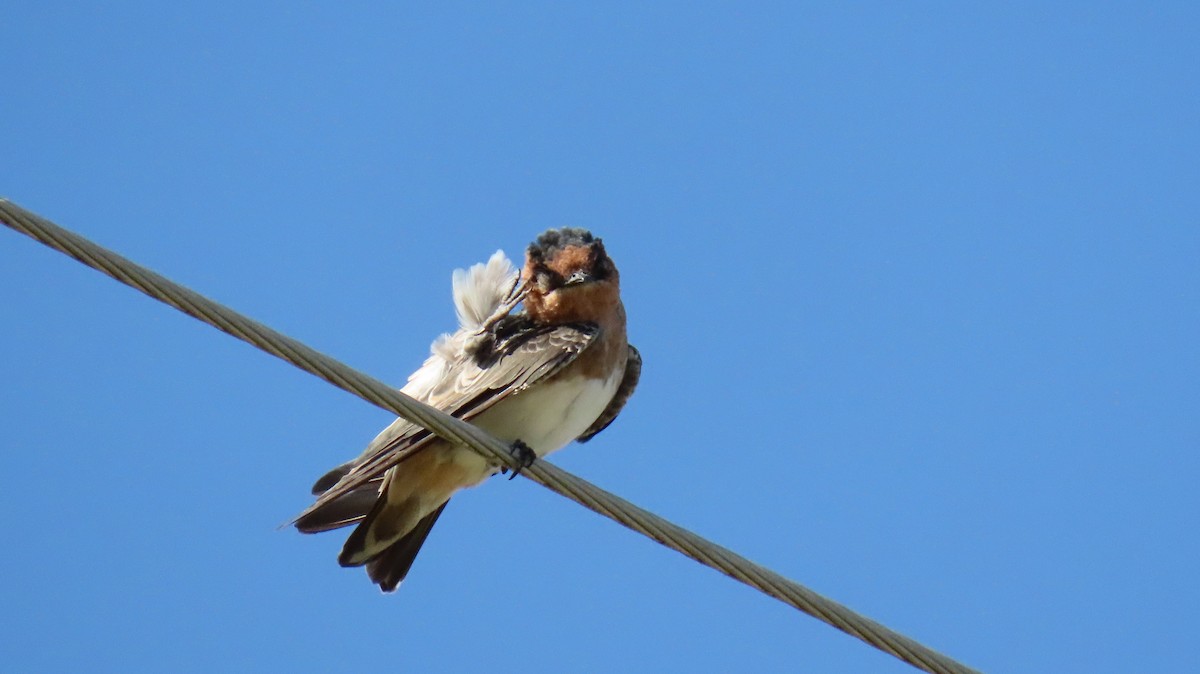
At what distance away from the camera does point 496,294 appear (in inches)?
357

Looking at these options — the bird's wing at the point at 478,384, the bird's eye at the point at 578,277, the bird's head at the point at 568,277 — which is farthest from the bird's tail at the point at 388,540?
the bird's eye at the point at 578,277

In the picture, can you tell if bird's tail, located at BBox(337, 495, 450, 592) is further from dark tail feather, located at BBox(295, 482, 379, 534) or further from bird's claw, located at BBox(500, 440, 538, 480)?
bird's claw, located at BBox(500, 440, 538, 480)

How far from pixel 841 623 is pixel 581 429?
328 cm

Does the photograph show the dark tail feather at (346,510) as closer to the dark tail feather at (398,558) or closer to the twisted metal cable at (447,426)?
the dark tail feather at (398,558)

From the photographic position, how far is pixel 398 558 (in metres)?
8.70

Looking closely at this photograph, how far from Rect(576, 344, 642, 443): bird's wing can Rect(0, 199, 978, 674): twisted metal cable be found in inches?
113

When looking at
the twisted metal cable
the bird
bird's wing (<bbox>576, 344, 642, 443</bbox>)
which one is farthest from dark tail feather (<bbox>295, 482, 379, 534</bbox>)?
the twisted metal cable

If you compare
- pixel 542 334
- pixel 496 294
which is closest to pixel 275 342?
pixel 542 334

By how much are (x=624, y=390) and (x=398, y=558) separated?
1.64 meters

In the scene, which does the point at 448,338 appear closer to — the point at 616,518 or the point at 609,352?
the point at 609,352

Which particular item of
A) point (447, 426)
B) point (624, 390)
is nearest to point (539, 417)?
point (624, 390)

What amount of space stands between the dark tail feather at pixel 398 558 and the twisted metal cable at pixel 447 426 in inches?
106

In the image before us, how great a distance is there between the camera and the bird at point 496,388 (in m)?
7.97

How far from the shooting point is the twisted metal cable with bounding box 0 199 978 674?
488 centimetres
